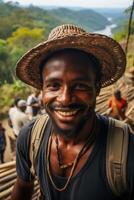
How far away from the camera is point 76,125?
47.3 inches

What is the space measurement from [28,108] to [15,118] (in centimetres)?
70

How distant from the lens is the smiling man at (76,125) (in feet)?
3.79

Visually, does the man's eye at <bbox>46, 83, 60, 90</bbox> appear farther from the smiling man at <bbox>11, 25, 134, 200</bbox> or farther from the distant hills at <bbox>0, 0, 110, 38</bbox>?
the distant hills at <bbox>0, 0, 110, 38</bbox>

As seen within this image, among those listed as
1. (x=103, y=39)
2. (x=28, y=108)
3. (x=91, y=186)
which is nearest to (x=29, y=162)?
(x=91, y=186)

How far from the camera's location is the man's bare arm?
1.46 meters

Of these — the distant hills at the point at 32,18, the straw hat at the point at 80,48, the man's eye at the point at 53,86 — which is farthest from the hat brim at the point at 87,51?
the distant hills at the point at 32,18

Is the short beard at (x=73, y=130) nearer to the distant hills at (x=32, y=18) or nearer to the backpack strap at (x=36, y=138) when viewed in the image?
the backpack strap at (x=36, y=138)

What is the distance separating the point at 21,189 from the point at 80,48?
621 millimetres

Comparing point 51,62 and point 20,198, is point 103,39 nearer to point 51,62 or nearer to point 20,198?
point 51,62

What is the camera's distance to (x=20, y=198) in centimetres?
148

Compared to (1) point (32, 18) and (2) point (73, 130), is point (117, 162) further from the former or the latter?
(1) point (32, 18)

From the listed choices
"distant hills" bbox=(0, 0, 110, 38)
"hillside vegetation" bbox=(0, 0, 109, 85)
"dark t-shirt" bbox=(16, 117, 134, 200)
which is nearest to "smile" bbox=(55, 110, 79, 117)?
"dark t-shirt" bbox=(16, 117, 134, 200)

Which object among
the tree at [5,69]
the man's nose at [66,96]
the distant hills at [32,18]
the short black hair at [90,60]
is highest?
the distant hills at [32,18]

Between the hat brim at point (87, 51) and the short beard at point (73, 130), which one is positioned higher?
the hat brim at point (87, 51)
